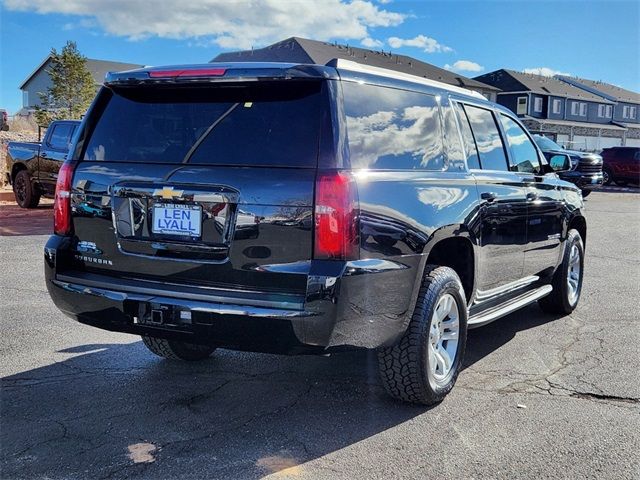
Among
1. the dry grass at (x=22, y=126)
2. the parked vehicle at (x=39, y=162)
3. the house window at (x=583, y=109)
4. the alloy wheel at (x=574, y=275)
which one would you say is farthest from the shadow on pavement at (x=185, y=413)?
the house window at (x=583, y=109)

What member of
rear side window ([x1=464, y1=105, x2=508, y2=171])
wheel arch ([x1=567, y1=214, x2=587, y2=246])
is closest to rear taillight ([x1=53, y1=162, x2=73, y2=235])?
rear side window ([x1=464, y1=105, x2=508, y2=171])

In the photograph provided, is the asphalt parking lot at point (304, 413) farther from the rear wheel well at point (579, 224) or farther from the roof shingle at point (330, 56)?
the roof shingle at point (330, 56)

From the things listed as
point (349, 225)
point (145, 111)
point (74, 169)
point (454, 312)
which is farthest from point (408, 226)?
point (74, 169)

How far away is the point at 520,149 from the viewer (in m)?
5.63

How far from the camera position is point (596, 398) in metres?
4.21

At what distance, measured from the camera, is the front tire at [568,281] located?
6145 millimetres

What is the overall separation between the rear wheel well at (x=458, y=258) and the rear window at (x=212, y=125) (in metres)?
1.25

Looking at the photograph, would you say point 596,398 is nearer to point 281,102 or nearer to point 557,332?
point 557,332

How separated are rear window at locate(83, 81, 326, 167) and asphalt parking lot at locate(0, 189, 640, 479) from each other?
148cm

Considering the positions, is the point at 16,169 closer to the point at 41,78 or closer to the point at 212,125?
the point at 212,125

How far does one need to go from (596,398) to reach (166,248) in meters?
2.87

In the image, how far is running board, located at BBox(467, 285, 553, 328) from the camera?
15.0 ft

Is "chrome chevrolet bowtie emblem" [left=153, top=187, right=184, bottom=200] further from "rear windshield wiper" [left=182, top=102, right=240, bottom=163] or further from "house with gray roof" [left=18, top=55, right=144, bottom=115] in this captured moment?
"house with gray roof" [left=18, top=55, right=144, bottom=115]

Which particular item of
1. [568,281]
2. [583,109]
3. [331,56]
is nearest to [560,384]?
[568,281]
